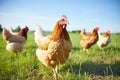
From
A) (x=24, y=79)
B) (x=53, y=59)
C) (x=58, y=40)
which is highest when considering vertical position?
(x=58, y=40)

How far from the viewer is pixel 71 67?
49.8 inches

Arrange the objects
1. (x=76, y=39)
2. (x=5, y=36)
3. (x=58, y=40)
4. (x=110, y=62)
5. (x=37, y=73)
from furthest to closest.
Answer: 1. (x=76, y=39)
2. (x=5, y=36)
3. (x=110, y=62)
4. (x=37, y=73)
5. (x=58, y=40)

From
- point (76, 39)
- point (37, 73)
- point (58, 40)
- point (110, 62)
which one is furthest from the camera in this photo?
point (76, 39)

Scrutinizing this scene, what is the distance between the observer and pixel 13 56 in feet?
5.31

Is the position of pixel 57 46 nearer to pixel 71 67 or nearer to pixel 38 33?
pixel 71 67

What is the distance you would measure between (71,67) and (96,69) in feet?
0.80

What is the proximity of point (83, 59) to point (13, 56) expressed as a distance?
53cm

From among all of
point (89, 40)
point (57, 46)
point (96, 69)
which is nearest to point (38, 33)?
point (57, 46)

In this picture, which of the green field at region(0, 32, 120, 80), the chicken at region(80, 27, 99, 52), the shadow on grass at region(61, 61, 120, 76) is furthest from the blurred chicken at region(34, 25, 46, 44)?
the chicken at region(80, 27, 99, 52)

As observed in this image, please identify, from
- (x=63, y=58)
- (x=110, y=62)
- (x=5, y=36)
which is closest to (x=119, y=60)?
(x=110, y=62)

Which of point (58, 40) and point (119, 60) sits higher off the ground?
point (58, 40)

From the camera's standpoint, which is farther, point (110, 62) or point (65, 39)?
point (110, 62)

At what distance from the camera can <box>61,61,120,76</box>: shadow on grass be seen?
136 centimetres

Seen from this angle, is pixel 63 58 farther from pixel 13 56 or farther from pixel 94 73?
pixel 13 56
